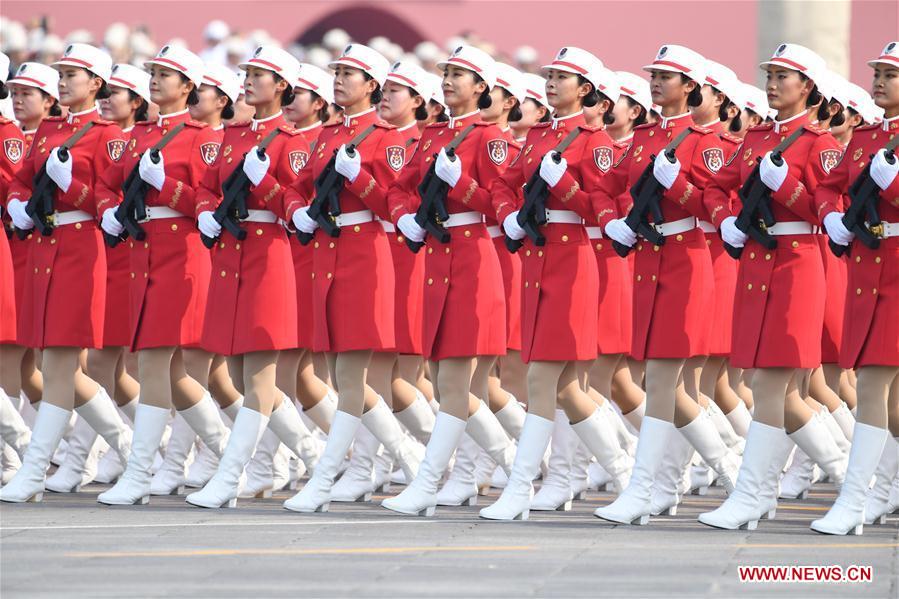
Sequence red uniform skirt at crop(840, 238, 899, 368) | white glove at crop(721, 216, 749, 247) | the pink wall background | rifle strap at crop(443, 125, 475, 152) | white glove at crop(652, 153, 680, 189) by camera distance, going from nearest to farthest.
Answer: red uniform skirt at crop(840, 238, 899, 368) < white glove at crop(721, 216, 749, 247) < white glove at crop(652, 153, 680, 189) < rifle strap at crop(443, 125, 475, 152) < the pink wall background

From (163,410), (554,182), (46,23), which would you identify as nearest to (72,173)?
(163,410)

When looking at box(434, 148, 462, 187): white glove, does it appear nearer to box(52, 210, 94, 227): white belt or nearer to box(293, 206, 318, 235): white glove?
box(293, 206, 318, 235): white glove

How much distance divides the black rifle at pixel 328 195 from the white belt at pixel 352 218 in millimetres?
64

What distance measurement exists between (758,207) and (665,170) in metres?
0.51

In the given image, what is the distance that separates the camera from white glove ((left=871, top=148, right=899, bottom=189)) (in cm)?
950

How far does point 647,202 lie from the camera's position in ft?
34.3

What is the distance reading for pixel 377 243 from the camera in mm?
10938

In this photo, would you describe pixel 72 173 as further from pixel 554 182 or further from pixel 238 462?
pixel 554 182

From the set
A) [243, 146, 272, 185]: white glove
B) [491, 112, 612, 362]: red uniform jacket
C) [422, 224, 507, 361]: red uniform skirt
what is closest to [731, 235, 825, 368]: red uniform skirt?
[491, 112, 612, 362]: red uniform jacket

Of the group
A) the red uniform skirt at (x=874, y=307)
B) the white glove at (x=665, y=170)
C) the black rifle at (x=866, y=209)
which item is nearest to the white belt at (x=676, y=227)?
the white glove at (x=665, y=170)

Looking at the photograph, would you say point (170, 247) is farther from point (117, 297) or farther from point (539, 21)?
point (539, 21)

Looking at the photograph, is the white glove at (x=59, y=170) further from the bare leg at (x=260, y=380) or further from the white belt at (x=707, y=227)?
the white belt at (x=707, y=227)

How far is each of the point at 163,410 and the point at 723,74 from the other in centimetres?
312

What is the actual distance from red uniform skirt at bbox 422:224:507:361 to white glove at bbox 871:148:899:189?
6.64ft
